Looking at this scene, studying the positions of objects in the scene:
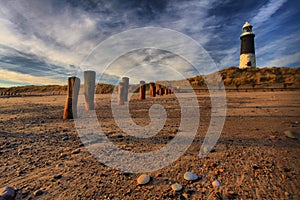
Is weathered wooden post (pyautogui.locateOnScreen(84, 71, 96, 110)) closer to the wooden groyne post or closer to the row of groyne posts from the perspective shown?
the row of groyne posts

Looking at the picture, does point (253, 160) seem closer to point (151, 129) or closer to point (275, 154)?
point (275, 154)

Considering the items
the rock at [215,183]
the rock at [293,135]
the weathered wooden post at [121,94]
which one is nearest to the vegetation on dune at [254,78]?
the weathered wooden post at [121,94]

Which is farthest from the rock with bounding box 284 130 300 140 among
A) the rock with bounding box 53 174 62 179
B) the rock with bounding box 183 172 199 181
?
the rock with bounding box 53 174 62 179

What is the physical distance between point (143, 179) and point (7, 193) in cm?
131

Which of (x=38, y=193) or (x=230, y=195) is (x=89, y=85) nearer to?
(x=38, y=193)

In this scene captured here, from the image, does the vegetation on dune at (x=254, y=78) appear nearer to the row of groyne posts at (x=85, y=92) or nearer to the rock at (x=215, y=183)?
the row of groyne posts at (x=85, y=92)

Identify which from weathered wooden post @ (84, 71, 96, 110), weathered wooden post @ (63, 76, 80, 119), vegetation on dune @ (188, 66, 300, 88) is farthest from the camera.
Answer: vegetation on dune @ (188, 66, 300, 88)

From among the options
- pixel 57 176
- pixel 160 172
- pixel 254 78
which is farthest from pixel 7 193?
pixel 254 78

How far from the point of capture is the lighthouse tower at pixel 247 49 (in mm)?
42297

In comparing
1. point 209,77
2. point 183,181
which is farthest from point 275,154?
point 209,77

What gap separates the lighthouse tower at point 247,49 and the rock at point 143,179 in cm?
5021

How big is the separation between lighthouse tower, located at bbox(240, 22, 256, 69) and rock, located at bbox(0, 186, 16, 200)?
168 feet

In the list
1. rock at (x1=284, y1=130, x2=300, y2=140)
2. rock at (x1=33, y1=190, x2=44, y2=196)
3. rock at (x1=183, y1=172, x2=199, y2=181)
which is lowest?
rock at (x1=33, y1=190, x2=44, y2=196)

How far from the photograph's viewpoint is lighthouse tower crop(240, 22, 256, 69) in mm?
42297
